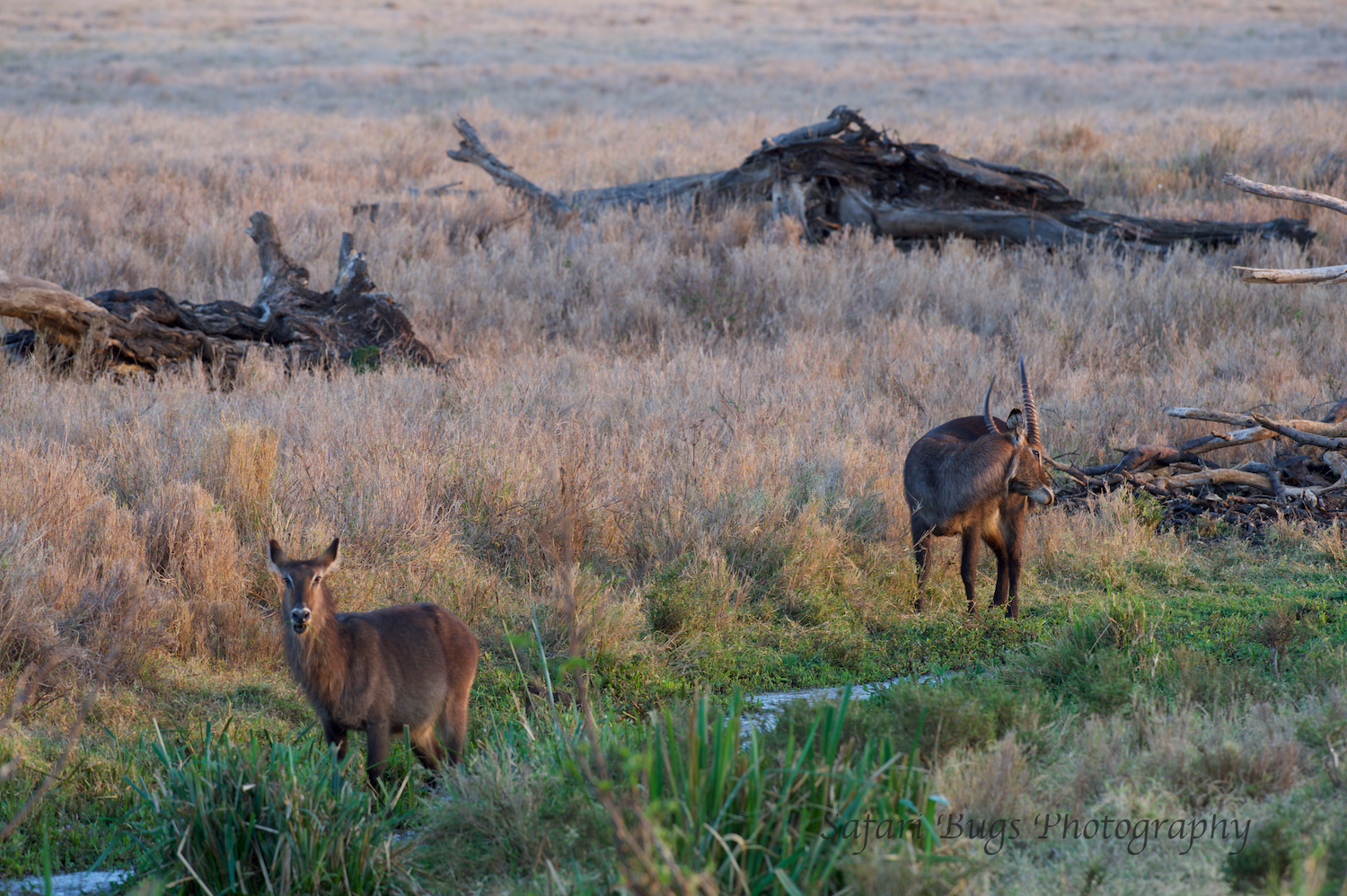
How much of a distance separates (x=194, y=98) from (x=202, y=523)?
118ft

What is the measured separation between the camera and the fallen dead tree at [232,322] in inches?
343

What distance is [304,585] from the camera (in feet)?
12.2

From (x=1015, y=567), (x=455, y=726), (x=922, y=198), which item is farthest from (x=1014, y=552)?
(x=922, y=198)

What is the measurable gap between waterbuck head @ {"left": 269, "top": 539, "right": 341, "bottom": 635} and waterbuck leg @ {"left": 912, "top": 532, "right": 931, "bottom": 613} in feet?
11.5

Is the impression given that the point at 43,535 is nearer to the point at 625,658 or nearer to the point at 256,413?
the point at 256,413

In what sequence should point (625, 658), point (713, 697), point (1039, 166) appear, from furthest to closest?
1. point (1039, 166)
2. point (625, 658)
3. point (713, 697)

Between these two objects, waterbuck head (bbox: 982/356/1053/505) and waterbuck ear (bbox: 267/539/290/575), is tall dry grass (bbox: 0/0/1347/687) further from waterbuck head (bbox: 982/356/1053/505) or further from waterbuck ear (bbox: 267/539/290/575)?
waterbuck ear (bbox: 267/539/290/575)

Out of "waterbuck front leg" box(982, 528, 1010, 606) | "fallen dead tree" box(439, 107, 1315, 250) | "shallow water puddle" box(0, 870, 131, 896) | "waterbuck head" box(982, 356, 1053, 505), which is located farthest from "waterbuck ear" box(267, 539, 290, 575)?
"fallen dead tree" box(439, 107, 1315, 250)

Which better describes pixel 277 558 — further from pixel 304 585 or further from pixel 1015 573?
pixel 1015 573

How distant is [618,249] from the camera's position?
1341 cm

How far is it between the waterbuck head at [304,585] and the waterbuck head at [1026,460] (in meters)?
3.61

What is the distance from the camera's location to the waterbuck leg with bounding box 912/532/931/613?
20.3ft

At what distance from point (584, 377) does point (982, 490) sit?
4.24m

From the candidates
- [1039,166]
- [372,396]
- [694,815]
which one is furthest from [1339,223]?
[694,815]
